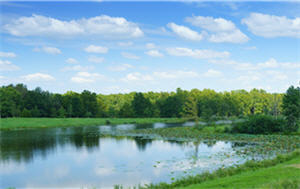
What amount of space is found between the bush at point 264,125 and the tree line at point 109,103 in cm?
3105

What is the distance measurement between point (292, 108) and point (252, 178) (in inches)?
1103

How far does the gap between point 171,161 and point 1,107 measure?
6634cm

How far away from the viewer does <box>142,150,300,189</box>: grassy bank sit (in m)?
10.2

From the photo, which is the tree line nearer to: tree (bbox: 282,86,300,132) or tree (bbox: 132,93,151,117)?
tree (bbox: 132,93,151,117)

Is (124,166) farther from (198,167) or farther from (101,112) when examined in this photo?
(101,112)

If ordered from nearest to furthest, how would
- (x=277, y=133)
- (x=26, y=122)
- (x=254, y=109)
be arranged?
(x=277, y=133), (x=26, y=122), (x=254, y=109)

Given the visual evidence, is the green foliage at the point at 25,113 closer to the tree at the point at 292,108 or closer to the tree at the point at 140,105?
the tree at the point at 140,105

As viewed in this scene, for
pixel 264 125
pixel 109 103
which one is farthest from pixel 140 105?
pixel 264 125

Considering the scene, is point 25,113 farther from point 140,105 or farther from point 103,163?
point 103,163

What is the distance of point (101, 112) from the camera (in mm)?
96562

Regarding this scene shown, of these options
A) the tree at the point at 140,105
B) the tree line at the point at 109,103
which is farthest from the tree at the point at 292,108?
the tree at the point at 140,105

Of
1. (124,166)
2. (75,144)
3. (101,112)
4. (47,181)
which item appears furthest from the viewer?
(101,112)

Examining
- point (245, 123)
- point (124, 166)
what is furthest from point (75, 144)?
point (245, 123)

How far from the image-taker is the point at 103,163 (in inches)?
902
